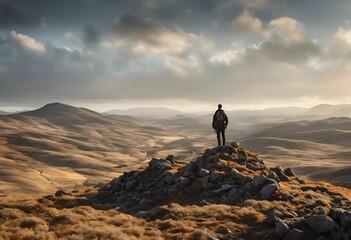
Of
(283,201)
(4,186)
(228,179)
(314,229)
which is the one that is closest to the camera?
(314,229)

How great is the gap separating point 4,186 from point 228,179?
507 feet

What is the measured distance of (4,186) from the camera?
15738 cm

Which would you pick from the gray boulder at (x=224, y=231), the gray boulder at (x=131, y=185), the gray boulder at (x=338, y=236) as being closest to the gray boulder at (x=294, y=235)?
the gray boulder at (x=338, y=236)

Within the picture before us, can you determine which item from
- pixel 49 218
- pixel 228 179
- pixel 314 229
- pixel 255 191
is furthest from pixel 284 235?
pixel 49 218

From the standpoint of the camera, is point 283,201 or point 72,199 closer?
point 283,201

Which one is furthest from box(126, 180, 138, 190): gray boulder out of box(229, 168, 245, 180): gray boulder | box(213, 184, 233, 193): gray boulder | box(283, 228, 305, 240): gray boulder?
box(283, 228, 305, 240): gray boulder

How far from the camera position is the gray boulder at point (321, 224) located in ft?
62.3

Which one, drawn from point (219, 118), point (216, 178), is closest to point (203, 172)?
point (216, 178)

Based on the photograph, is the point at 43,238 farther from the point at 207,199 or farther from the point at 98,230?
the point at 207,199

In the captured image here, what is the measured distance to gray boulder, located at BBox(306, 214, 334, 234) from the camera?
19.0 meters

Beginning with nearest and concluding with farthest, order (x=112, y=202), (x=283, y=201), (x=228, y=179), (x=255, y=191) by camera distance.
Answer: (x=283, y=201), (x=255, y=191), (x=228, y=179), (x=112, y=202)

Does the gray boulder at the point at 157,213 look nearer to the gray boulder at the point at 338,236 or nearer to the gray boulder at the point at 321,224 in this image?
the gray boulder at the point at 321,224

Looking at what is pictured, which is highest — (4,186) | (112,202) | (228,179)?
(228,179)

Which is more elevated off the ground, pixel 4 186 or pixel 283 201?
pixel 283 201
